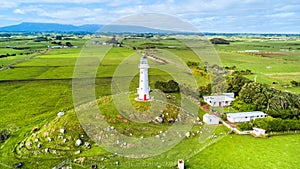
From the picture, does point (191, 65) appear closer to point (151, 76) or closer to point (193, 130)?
point (151, 76)

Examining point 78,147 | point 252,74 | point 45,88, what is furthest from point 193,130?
point 252,74

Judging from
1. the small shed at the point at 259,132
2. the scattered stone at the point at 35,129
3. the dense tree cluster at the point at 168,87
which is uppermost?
the dense tree cluster at the point at 168,87

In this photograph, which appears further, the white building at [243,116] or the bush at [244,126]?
the white building at [243,116]

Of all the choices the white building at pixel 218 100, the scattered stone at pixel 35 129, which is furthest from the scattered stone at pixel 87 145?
the white building at pixel 218 100

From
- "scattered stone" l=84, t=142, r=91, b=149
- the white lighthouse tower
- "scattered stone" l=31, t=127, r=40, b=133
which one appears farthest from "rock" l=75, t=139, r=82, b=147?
the white lighthouse tower

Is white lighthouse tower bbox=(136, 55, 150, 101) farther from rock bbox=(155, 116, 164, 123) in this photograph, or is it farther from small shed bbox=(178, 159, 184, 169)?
small shed bbox=(178, 159, 184, 169)

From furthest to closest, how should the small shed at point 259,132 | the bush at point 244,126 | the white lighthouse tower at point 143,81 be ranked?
the white lighthouse tower at point 143,81 → the bush at point 244,126 → the small shed at point 259,132

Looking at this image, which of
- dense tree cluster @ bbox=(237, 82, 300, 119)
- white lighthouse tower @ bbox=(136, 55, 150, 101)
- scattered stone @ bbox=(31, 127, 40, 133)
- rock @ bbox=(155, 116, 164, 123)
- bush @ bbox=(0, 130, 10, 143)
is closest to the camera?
bush @ bbox=(0, 130, 10, 143)

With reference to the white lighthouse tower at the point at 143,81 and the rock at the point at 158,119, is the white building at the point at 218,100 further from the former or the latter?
the rock at the point at 158,119
